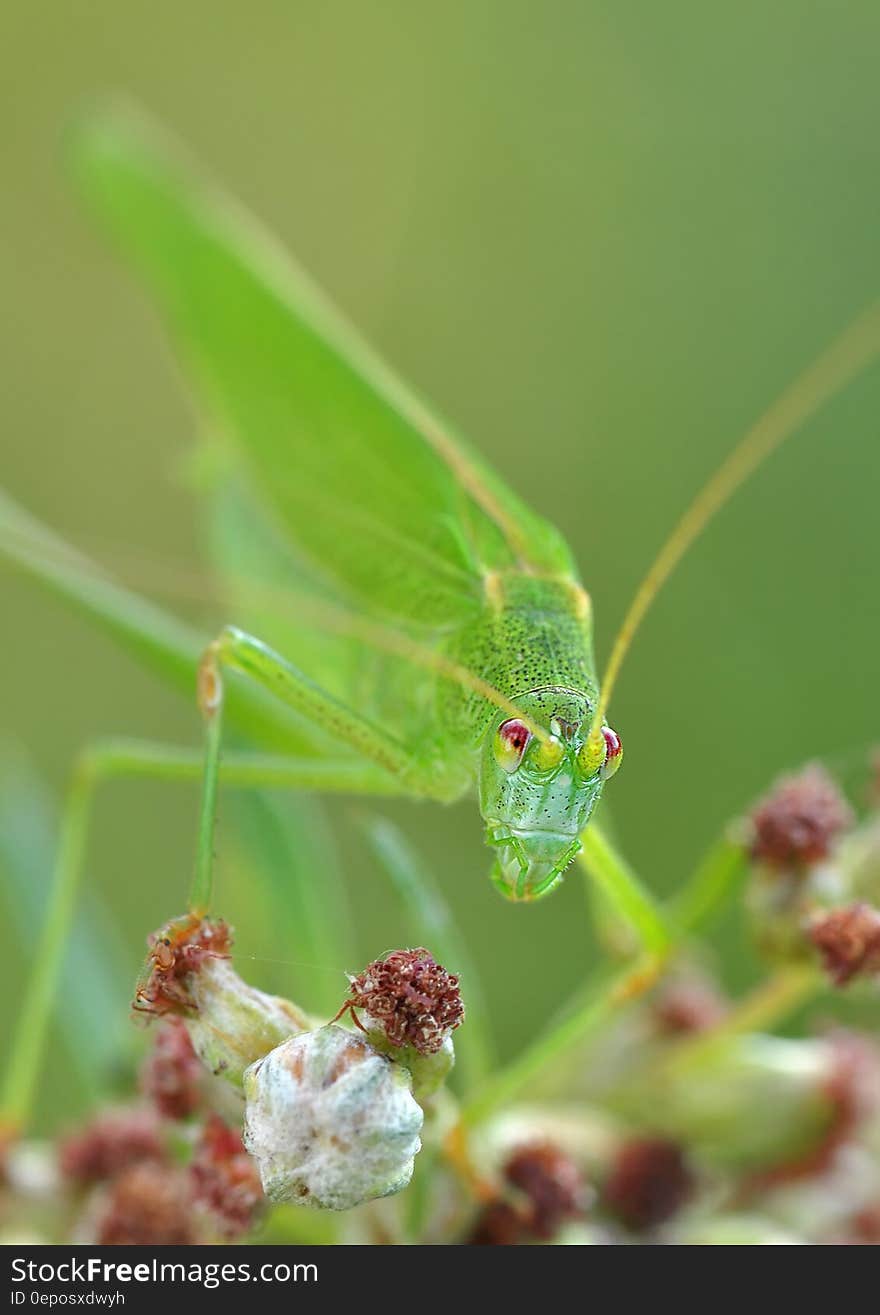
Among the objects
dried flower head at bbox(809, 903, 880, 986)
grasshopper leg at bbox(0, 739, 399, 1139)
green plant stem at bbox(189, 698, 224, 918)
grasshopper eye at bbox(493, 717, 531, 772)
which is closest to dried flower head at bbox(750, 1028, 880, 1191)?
dried flower head at bbox(809, 903, 880, 986)

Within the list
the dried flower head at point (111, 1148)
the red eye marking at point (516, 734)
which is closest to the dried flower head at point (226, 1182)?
the dried flower head at point (111, 1148)

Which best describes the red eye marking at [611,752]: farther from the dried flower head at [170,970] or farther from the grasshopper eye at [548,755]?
the dried flower head at [170,970]

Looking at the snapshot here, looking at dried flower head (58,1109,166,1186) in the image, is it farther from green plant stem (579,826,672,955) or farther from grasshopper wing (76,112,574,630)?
grasshopper wing (76,112,574,630)

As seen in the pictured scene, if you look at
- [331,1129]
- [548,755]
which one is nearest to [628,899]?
[548,755]

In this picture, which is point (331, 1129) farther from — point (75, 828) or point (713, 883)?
point (75, 828)
